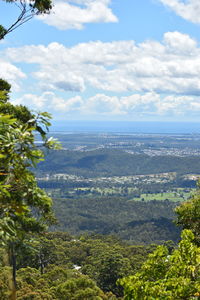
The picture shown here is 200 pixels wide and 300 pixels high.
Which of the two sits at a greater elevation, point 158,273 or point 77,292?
point 158,273

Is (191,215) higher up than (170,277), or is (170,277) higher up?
(170,277)

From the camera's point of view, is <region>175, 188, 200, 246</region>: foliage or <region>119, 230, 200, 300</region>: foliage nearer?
<region>119, 230, 200, 300</region>: foliage

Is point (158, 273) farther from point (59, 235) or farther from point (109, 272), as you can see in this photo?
point (59, 235)

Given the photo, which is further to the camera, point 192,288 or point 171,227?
point 171,227

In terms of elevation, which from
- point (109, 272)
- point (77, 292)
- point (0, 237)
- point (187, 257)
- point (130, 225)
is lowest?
point (130, 225)

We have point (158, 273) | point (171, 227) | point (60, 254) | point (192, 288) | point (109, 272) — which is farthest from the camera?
point (171, 227)

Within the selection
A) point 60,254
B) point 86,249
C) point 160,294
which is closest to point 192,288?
point 160,294

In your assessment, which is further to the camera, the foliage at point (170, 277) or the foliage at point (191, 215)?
the foliage at point (191, 215)

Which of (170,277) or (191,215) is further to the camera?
(191,215)
